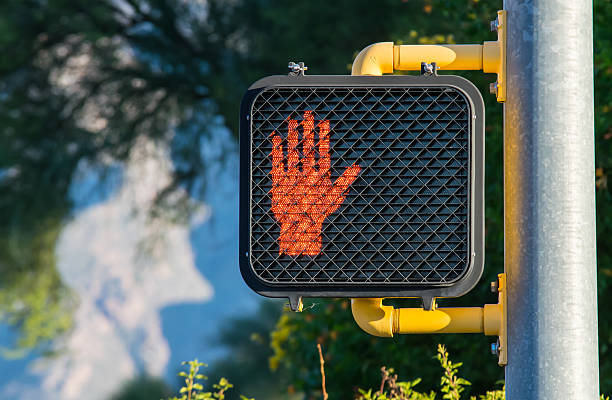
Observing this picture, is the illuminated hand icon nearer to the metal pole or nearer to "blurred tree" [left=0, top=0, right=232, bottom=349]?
the metal pole

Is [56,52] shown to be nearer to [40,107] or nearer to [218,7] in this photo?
[40,107]

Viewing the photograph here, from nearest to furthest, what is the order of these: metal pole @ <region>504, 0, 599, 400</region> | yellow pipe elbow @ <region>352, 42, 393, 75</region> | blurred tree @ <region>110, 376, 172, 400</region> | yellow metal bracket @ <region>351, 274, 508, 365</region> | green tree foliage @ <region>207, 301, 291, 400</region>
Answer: metal pole @ <region>504, 0, 599, 400</region>, yellow metal bracket @ <region>351, 274, 508, 365</region>, yellow pipe elbow @ <region>352, 42, 393, 75</region>, green tree foliage @ <region>207, 301, 291, 400</region>, blurred tree @ <region>110, 376, 172, 400</region>

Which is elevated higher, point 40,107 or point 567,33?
point 40,107

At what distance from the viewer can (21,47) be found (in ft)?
44.5

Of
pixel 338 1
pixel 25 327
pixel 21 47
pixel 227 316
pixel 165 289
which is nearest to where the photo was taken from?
pixel 338 1

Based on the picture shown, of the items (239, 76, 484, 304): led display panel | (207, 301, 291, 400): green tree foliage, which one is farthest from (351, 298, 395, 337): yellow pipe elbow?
(207, 301, 291, 400): green tree foliage

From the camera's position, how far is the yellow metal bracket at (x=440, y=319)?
85.4 inches

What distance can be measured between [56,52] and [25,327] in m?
5.63

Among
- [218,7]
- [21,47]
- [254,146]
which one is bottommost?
[254,146]

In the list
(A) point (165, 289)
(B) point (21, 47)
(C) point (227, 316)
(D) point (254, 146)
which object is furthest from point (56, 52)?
(A) point (165, 289)

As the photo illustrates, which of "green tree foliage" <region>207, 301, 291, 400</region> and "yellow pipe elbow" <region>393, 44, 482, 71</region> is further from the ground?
"green tree foliage" <region>207, 301, 291, 400</region>

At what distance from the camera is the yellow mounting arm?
2.18 metres

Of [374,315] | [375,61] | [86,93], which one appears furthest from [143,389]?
[375,61]

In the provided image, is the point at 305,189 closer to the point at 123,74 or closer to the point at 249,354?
the point at 123,74
